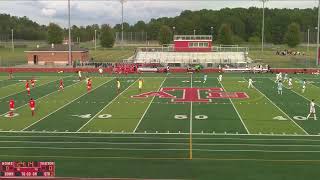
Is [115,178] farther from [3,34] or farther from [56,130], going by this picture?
[3,34]

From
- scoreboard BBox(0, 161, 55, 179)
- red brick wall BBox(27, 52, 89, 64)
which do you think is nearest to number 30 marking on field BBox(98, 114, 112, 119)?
scoreboard BBox(0, 161, 55, 179)

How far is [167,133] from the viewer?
2077cm

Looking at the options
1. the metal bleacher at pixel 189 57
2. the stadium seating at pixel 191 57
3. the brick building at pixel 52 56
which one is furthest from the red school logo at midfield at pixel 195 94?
the brick building at pixel 52 56

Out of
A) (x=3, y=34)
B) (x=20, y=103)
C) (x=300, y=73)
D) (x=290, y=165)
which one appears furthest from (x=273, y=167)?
(x=3, y=34)

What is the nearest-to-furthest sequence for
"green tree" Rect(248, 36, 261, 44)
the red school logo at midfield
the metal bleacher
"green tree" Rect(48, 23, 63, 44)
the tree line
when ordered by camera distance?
the red school logo at midfield, the metal bleacher, "green tree" Rect(48, 23, 63, 44), "green tree" Rect(248, 36, 261, 44), the tree line

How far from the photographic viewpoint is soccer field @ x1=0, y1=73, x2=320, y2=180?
1552 cm

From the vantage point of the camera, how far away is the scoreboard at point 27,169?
12484 mm

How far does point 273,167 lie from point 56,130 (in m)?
10.3

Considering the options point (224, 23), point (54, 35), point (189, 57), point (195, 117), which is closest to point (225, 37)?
point (224, 23)

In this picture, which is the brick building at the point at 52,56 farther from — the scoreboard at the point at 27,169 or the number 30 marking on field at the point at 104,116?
the scoreboard at the point at 27,169

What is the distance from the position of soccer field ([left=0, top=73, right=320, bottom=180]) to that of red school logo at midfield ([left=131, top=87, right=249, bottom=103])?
0.07m

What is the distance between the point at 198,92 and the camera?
115 feet

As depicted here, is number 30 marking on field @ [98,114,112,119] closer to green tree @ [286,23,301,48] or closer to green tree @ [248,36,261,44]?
green tree @ [286,23,301,48]

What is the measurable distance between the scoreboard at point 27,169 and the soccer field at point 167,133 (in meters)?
2.05
